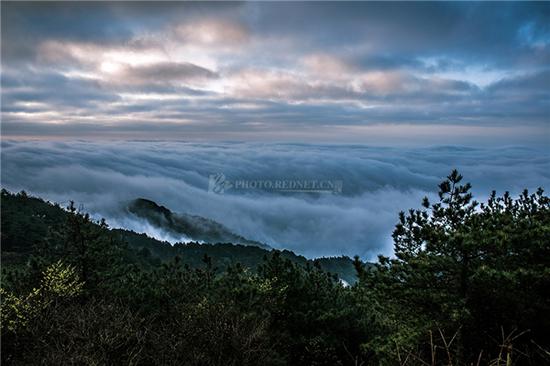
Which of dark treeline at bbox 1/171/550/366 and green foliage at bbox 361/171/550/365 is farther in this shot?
dark treeline at bbox 1/171/550/366

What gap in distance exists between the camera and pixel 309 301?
22.8 meters

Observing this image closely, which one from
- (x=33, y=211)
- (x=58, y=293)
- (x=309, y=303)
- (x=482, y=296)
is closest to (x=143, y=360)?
(x=58, y=293)

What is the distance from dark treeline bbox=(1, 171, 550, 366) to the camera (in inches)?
510

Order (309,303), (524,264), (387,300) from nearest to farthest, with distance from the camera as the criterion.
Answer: (524,264), (387,300), (309,303)

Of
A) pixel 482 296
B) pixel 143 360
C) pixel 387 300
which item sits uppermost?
pixel 482 296

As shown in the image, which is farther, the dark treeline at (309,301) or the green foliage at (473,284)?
the dark treeline at (309,301)

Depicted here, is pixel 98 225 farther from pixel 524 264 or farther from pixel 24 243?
pixel 24 243

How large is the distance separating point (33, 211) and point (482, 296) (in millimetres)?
120277

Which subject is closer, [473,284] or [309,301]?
[473,284]

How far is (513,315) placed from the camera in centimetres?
1312

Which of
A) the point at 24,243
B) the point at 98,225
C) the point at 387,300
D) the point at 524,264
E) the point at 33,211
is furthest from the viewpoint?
the point at 33,211

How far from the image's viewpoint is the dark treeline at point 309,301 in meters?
12.9

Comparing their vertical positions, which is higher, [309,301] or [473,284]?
[473,284]

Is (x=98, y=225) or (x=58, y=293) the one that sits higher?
(x=98, y=225)
